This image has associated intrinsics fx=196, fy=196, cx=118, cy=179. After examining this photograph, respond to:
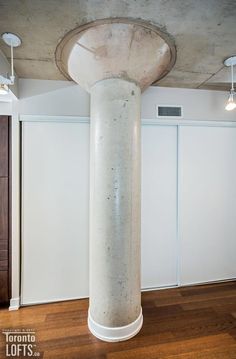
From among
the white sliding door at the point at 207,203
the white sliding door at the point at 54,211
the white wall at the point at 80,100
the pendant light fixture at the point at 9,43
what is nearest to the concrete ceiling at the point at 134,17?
the pendant light fixture at the point at 9,43

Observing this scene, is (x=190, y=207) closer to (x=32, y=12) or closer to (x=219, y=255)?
(x=219, y=255)

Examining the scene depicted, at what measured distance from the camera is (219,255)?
101 inches

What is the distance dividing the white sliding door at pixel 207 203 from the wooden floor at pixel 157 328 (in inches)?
11.6

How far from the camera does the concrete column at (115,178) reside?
5.30ft

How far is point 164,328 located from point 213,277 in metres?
1.13

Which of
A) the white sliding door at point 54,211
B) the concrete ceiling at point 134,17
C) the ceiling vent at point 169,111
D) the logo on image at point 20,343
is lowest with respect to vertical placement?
the logo on image at point 20,343

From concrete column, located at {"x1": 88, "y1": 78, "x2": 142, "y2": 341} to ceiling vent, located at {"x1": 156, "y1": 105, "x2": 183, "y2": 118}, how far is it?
0.74m

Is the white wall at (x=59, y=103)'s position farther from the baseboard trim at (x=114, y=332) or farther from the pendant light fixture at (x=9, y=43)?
the baseboard trim at (x=114, y=332)

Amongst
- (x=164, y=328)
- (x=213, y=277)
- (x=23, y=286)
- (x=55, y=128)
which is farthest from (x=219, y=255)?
(x=55, y=128)

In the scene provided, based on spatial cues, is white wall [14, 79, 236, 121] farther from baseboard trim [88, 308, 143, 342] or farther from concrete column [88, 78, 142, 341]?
baseboard trim [88, 308, 143, 342]

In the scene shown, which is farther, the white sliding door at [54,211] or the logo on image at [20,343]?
the white sliding door at [54,211]

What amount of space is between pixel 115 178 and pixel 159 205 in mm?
1018

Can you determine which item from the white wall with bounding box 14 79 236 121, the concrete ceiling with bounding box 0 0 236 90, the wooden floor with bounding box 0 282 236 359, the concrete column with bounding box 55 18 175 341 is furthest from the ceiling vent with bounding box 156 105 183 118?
the wooden floor with bounding box 0 282 236 359

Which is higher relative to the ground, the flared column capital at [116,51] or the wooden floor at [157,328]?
the flared column capital at [116,51]
